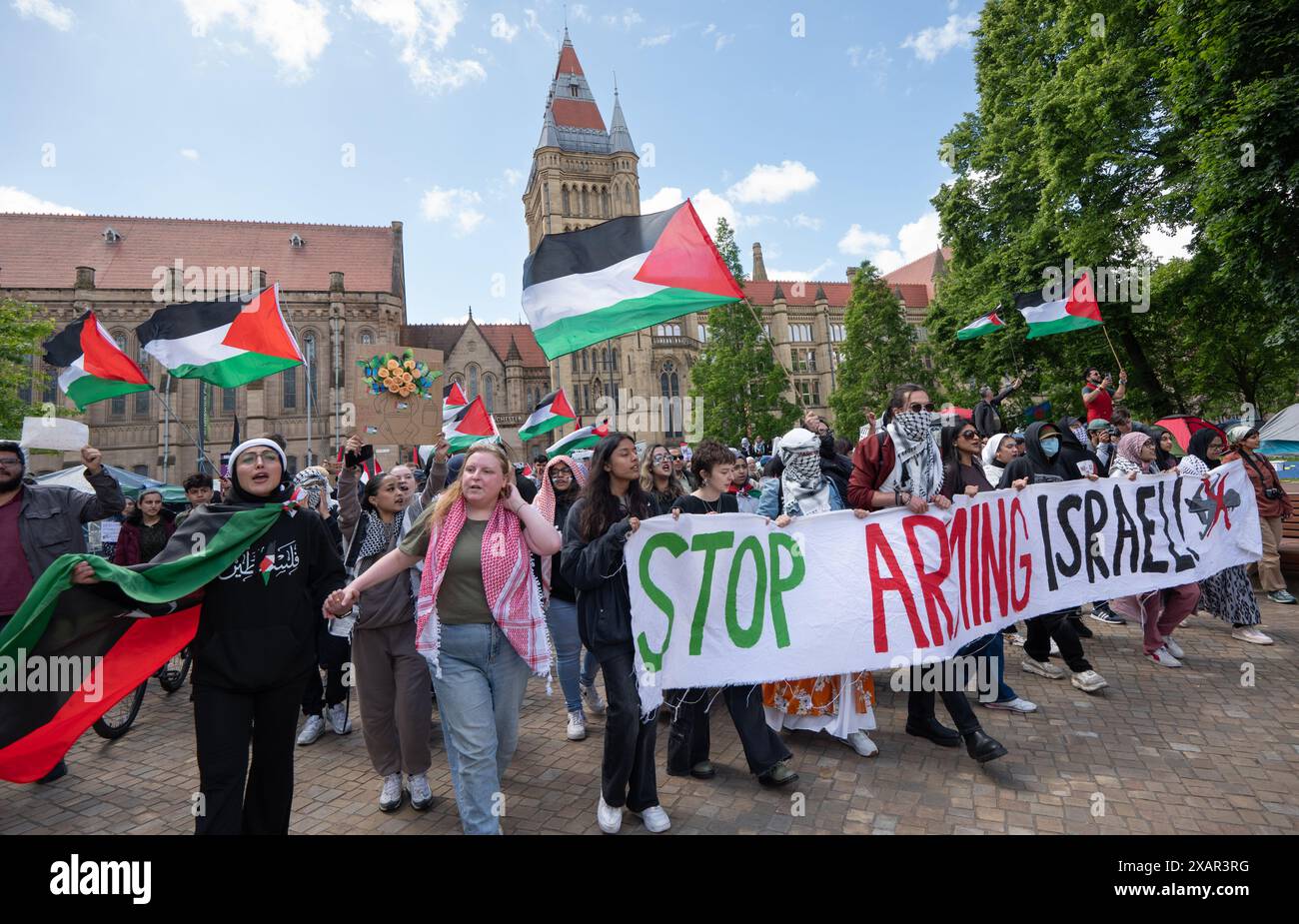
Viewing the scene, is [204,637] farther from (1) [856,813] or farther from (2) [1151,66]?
(2) [1151,66]

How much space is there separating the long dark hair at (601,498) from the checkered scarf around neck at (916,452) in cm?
211

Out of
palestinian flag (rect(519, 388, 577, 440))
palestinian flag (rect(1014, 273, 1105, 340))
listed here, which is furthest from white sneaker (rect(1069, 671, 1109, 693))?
palestinian flag (rect(519, 388, 577, 440))

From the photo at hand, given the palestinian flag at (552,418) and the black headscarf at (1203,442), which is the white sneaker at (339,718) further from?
the black headscarf at (1203,442)

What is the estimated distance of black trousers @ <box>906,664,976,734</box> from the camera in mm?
4250

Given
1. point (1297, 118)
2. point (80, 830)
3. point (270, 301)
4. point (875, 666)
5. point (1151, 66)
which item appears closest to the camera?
point (80, 830)

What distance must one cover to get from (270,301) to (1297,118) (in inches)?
626

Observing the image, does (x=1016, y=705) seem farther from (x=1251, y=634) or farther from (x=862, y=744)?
(x=1251, y=634)

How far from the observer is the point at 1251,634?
22.2ft

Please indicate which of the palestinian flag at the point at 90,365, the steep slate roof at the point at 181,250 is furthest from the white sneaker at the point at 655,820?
the steep slate roof at the point at 181,250

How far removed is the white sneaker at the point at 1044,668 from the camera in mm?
5934

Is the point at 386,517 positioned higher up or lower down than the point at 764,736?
higher up

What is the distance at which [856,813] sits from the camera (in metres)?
3.71

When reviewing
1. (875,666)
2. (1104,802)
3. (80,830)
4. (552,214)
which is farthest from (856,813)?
(552,214)

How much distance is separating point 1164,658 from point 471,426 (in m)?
9.96
